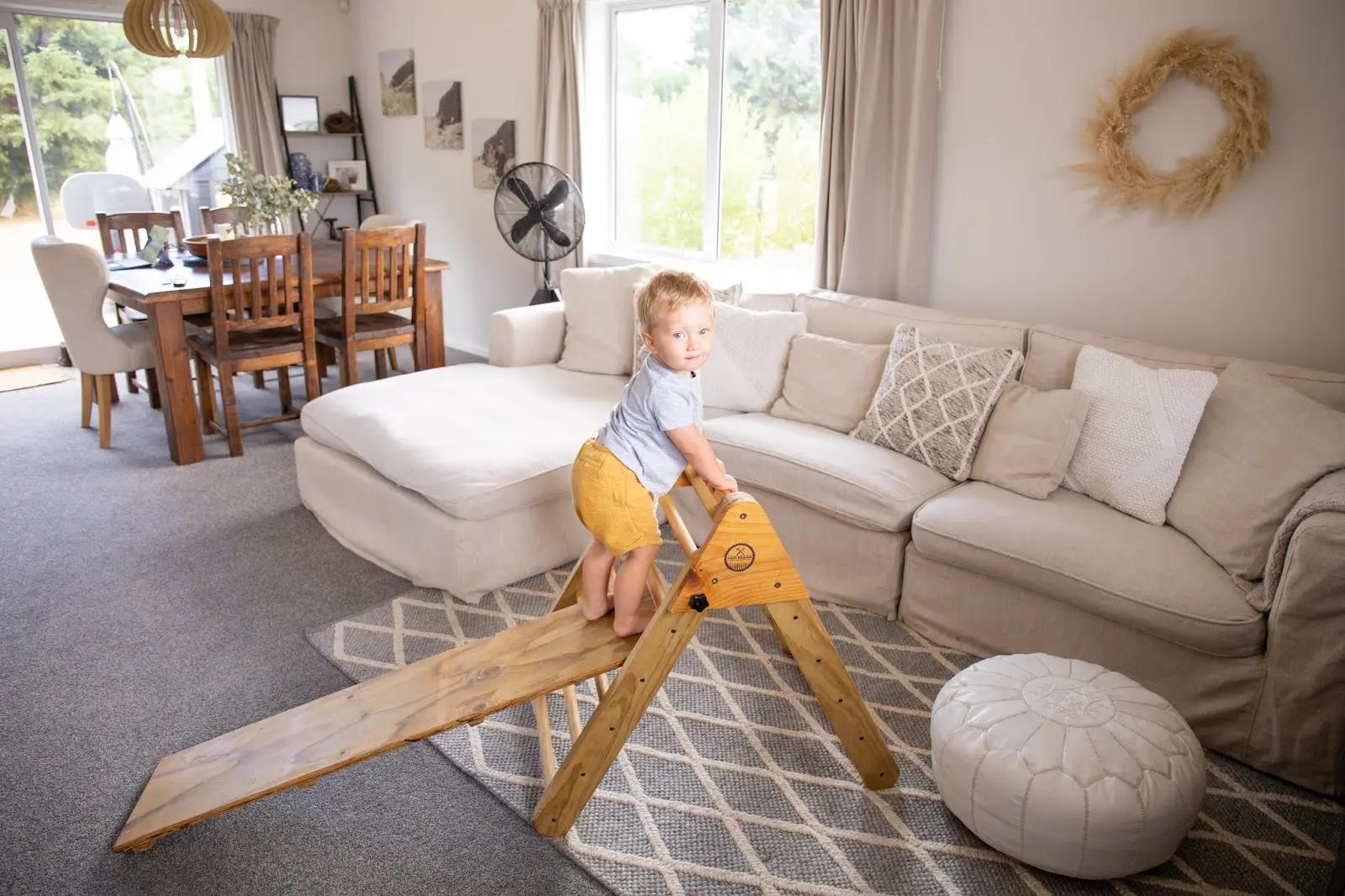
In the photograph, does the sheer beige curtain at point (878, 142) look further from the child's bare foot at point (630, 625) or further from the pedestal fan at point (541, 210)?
the child's bare foot at point (630, 625)

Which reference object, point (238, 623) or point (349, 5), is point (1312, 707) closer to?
point (238, 623)

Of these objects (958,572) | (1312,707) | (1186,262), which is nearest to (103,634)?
(958,572)

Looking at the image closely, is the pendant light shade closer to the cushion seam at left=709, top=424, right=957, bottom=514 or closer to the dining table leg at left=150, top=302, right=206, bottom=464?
the dining table leg at left=150, top=302, right=206, bottom=464

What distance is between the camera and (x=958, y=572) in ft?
8.01

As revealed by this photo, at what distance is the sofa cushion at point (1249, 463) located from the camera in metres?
2.07

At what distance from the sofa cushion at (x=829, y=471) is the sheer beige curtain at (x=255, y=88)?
4.48 meters

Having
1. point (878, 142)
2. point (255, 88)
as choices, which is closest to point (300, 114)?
point (255, 88)

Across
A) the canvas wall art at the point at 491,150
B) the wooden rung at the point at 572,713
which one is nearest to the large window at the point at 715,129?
the canvas wall art at the point at 491,150

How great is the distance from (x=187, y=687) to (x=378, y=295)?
226 centimetres

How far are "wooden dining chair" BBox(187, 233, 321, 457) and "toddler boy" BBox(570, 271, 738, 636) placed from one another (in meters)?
2.46

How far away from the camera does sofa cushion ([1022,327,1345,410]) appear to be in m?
2.35

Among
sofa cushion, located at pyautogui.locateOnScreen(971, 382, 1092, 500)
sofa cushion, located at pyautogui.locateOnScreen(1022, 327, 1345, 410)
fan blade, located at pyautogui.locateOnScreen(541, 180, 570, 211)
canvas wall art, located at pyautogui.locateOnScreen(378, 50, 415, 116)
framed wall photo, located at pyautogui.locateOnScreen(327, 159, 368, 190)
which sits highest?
canvas wall art, located at pyautogui.locateOnScreen(378, 50, 415, 116)

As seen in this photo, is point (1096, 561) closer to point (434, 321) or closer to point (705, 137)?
point (705, 137)

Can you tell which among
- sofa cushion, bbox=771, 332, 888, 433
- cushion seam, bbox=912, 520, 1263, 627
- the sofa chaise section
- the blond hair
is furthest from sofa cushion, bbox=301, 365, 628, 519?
cushion seam, bbox=912, 520, 1263, 627
